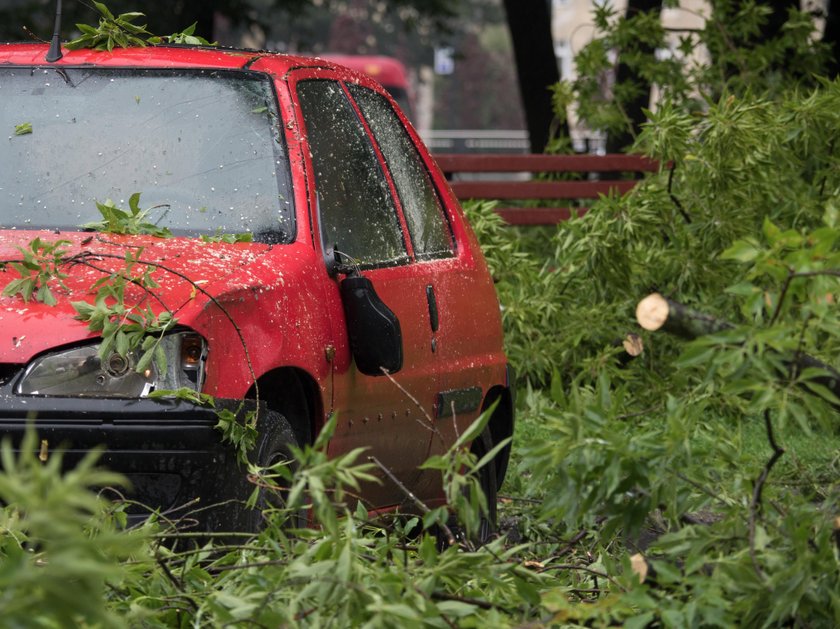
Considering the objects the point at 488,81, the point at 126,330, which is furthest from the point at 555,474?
the point at 488,81

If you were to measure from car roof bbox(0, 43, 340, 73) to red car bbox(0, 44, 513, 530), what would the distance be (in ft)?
0.04

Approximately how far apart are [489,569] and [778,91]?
9.33 metres

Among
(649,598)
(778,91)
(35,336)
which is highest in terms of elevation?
(778,91)

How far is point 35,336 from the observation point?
465cm

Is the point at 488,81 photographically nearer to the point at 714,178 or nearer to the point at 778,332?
the point at 714,178

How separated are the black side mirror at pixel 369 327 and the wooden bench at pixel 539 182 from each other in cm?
770

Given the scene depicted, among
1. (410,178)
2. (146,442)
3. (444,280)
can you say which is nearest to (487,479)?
(444,280)

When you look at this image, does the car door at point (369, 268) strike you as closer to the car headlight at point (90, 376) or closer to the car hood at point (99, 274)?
the car hood at point (99, 274)

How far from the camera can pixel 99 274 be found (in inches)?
194

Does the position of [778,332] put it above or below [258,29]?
below

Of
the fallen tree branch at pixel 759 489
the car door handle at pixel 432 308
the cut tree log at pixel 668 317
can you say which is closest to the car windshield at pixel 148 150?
the car door handle at pixel 432 308

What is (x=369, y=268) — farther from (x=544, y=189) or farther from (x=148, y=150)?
(x=544, y=189)

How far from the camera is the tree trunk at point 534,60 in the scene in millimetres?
17750

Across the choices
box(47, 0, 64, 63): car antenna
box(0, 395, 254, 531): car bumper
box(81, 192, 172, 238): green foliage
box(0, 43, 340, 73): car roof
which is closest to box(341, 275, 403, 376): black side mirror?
box(81, 192, 172, 238): green foliage
